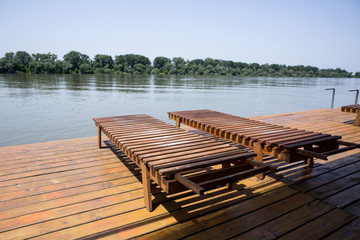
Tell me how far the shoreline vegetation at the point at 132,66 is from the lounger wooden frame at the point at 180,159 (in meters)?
64.5

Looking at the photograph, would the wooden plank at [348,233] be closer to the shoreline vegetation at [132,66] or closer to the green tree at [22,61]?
the shoreline vegetation at [132,66]

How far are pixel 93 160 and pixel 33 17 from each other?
21696mm

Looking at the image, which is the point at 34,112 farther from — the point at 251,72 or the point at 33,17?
the point at 251,72

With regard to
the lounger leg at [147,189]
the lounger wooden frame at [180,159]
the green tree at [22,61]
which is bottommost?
the lounger leg at [147,189]

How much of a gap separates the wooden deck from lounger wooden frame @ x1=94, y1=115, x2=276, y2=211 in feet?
0.94

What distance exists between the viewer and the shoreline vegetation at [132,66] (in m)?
58.4

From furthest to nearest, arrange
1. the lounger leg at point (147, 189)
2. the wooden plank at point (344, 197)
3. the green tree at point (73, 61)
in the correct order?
the green tree at point (73, 61), the wooden plank at point (344, 197), the lounger leg at point (147, 189)

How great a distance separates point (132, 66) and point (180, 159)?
75988mm

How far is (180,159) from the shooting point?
7.31ft

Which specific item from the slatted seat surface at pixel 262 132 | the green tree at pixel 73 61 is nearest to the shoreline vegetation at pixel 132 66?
the green tree at pixel 73 61

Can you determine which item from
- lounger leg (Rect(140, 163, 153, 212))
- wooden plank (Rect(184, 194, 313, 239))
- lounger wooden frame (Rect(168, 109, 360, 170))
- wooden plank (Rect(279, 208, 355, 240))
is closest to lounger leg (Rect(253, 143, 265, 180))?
lounger wooden frame (Rect(168, 109, 360, 170))

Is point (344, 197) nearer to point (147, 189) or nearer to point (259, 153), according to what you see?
point (259, 153)

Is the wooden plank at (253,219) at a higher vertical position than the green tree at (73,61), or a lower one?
lower

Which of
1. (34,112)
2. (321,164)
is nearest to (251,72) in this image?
(34,112)
